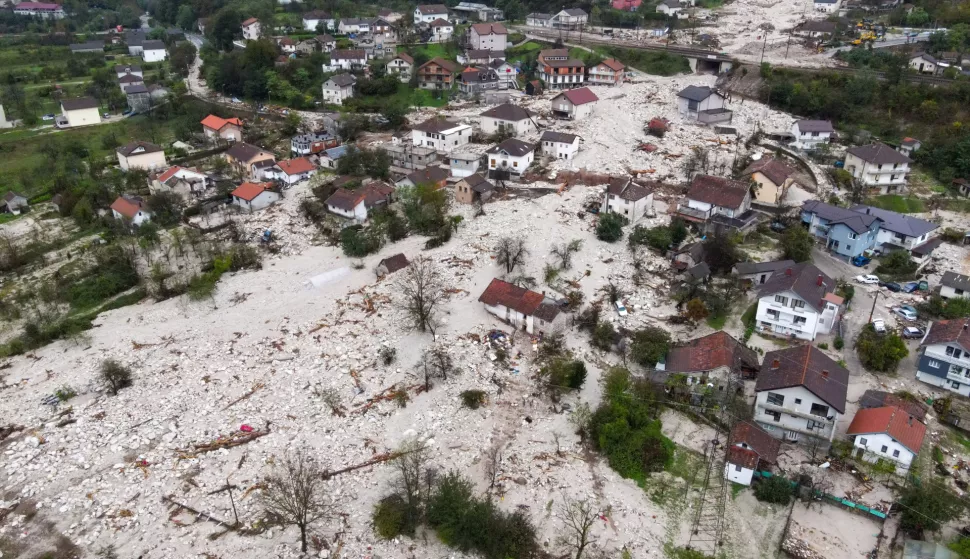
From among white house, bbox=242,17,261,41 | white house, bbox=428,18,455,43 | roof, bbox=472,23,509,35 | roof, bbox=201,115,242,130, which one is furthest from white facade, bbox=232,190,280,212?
white house, bbox=242,17,261,41

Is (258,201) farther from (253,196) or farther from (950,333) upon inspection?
(950,333)

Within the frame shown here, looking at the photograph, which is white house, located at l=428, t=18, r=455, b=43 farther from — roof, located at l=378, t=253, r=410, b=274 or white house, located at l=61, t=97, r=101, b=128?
roof, located at l=378, t=253, r=410, b=274

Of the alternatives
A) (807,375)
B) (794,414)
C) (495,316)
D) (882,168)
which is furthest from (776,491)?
(882,168)

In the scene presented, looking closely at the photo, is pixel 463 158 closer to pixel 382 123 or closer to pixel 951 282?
pixel 382 123

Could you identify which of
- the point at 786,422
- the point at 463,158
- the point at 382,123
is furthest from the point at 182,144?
the point at 786,422

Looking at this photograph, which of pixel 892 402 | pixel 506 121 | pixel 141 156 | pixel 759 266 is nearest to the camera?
pixel 892 402
